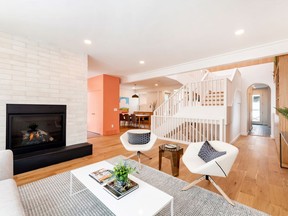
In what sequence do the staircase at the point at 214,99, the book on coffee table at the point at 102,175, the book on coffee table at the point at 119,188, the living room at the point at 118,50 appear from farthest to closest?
1. the staircase at the point at 214,99
2. the living room at the point at 118,50
3. the book on coffee table at the point at 102,175
4. the book on coffee table at the point at 119,188

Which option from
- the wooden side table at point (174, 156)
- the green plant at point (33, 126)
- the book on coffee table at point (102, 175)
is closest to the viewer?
the book on coffee table at point (102, 175)

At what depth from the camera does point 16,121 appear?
2.80m

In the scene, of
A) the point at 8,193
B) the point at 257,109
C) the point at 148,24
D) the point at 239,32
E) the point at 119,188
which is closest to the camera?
the point at 8,193

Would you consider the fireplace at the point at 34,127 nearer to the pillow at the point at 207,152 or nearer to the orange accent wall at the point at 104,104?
the orange accent wall at the point at 104,104

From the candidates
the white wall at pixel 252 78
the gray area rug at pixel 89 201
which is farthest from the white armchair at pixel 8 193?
the white wall at pixel 252 78

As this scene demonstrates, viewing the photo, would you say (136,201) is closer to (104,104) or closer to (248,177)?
(248,177)

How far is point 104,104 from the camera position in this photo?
18.8 feet

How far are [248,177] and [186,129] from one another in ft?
7.71

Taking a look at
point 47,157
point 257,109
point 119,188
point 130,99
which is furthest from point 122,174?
point 257,109

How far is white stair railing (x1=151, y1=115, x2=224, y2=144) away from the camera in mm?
4180

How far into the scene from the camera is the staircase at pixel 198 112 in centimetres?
409

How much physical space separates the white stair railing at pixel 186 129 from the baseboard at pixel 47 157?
2793 millimetres

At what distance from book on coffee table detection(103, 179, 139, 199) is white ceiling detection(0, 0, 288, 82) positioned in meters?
2.36

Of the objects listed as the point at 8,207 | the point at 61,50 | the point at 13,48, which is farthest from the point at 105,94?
the point at 8,207
